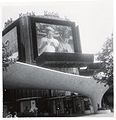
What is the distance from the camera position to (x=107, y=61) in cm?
398

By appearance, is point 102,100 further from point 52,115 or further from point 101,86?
point 52,115

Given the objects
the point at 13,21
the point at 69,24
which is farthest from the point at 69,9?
the point at 13,21

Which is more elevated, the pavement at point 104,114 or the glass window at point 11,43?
the glass window at point 11,43

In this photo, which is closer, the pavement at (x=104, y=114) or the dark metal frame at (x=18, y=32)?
the pavement at (x=104, y=114)

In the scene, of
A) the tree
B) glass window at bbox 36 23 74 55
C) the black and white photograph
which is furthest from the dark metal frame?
the tree

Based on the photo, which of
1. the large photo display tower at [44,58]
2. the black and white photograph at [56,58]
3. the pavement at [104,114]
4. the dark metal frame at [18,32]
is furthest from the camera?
the dark metal frame at [18,32]

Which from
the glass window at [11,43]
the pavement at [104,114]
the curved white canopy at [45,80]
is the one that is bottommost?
the pavement at [104,114]

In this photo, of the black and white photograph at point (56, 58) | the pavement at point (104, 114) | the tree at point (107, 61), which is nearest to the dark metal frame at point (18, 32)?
the black and white photograph at point (56, 58)

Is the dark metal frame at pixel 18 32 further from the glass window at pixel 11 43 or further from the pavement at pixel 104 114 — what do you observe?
the pavement at pixel 104 114

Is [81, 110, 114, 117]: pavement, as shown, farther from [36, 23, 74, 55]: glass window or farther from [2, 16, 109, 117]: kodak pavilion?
[36, 23, 74, 55]: glass window

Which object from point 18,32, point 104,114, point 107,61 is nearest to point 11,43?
point 18,32

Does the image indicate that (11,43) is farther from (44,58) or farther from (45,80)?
(45,80)

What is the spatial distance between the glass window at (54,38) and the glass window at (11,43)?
35 centimetres

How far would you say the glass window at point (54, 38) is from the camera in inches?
166
